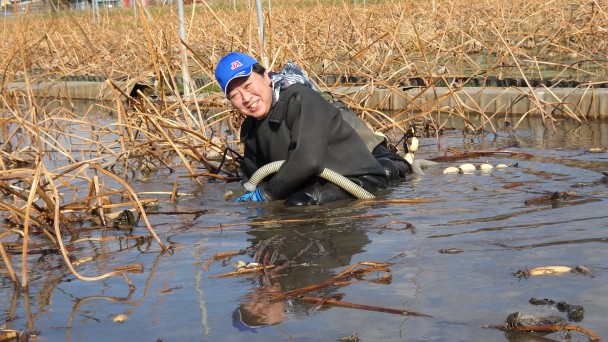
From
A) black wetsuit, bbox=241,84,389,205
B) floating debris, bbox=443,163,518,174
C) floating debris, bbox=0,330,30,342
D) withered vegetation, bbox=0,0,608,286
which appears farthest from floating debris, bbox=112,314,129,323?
floating debris, bbox=443,163,518,174

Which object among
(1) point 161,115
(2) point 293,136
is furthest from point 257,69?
(1) point 161,115

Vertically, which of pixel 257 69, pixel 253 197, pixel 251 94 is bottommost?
pixel 253 197

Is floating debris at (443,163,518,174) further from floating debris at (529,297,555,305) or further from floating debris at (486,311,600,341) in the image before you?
floating debris at (486,311,600,341)

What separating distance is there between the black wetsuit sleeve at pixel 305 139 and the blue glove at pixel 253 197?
235 millimetres

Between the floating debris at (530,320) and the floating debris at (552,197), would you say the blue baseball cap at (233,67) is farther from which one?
the floating debris at (530,320)

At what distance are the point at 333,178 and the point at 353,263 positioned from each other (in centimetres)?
167

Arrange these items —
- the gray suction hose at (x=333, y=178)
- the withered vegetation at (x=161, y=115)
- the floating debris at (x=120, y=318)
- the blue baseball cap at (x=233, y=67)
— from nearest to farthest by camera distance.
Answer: the floating debris at (x=120, y=318), the withered vegetation at (x=161, y=115), the blue baseball cap at (x=233, y=67), the gray suction hose at (x=333, y=178)

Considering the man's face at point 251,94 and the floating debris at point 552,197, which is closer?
the floating debris at point 552,197

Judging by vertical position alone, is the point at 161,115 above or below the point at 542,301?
above

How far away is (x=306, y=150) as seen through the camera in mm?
5832

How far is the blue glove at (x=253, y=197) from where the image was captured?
6.32m

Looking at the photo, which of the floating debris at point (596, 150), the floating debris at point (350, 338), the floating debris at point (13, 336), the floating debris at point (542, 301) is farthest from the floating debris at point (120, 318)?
the floating debris at point (596, 150)

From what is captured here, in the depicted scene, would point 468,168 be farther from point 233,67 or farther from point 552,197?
point 233,67

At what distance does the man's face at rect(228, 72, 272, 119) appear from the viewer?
588 cm
